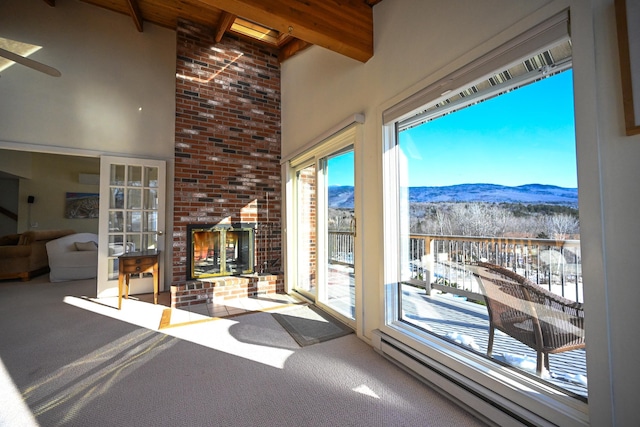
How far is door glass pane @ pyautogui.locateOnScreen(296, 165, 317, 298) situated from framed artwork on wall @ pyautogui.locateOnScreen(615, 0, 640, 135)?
9.45ft

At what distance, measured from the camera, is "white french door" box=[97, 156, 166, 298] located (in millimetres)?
3939

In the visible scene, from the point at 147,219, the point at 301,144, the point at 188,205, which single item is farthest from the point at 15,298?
the point at 301,144

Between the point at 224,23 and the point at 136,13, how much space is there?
4.65ft

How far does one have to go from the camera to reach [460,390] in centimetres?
157

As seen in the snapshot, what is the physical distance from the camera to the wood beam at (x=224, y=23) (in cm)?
350

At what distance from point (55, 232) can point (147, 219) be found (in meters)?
2.84

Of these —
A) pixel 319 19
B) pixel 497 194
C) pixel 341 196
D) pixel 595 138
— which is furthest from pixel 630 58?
pixel 341 196

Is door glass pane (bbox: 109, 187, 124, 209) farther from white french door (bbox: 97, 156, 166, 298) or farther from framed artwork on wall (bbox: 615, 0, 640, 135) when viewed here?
framed artwork on wall (bbox: 615, 0, 640, 135)

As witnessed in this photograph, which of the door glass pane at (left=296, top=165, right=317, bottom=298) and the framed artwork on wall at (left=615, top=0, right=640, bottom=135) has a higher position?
the framed artwork on wall at (left=615, top=0, right=640, bottom=135)

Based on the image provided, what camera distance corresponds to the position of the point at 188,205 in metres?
3.87

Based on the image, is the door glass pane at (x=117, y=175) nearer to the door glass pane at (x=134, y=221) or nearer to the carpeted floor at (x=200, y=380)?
the door glass pane at (x=134, y=221)

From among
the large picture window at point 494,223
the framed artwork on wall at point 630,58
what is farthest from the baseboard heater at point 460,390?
the framed artwork on wall at point 630,58

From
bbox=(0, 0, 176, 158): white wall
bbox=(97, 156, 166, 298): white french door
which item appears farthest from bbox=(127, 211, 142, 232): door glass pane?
bbox=(0, 0, 176, 158): white wall

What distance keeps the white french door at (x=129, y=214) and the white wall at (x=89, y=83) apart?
0.96 ft
